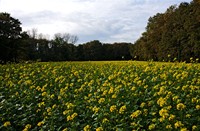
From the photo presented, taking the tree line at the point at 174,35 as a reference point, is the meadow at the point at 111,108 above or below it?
below

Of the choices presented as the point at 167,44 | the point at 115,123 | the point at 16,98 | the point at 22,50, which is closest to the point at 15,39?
the point at 22,50

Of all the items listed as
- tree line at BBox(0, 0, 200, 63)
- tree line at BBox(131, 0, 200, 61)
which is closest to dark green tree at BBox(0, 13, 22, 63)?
tree line at BBox(0, 0, 200, 63)

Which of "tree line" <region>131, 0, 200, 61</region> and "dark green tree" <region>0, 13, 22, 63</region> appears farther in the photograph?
"dark green tree" <region>0, 13, 22, 63</region>

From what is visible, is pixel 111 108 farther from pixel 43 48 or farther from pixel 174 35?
pixel 43 48

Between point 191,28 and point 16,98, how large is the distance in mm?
31384

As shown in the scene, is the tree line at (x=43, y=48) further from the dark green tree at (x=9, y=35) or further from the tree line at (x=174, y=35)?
the tree line at (x=174, y=35)

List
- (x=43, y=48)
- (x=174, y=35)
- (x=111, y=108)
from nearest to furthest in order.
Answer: (x=111, y=108), (x=174, y=35), (x=43, y=48)

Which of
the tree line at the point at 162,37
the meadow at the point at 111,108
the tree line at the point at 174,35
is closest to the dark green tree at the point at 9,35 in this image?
the tree line at the point at 162,37

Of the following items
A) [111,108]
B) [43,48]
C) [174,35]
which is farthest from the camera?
[43,48]

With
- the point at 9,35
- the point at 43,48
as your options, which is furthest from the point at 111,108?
the point at 43,48

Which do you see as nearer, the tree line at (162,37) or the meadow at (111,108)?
the meadow at (111,108)

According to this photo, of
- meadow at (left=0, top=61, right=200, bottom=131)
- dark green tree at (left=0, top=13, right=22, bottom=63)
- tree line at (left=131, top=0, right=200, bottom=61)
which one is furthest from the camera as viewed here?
dark green tree at (left=0, top=13, right=22, bottom=63)

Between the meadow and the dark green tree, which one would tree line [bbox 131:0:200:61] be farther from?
the meadow

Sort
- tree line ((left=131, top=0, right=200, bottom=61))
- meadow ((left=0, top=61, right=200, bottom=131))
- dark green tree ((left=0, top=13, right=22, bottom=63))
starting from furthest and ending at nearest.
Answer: dark green tree ((left=0, top=13, right=22, bottom=63))
tree line ((left=131, top=0, right=200, bottom=61))
meadow ((left=0, top=61, right=200, bottom=131))
